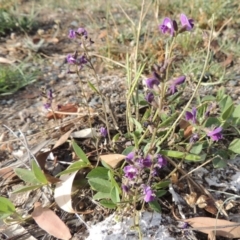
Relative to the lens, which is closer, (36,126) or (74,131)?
(74,131)

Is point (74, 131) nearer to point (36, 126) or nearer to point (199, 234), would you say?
point (36, 126)

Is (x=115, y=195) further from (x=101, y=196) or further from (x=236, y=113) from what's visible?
(x=236, y=113)

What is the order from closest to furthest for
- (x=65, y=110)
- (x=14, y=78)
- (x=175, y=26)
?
1. (x=175, y=26)
2. (x=65, y=110)
3. (x=14, y=78)

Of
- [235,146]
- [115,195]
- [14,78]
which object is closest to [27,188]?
[115,195]

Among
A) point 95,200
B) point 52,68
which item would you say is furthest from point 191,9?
point 95,200

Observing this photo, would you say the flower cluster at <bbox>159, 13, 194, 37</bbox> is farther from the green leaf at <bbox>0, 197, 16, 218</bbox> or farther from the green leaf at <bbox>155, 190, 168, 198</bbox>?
the green leaf at <bbox>0, 197, 16, 218</bbox>

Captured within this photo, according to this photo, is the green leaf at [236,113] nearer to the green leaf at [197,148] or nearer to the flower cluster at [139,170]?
the green leaf at [197,148]

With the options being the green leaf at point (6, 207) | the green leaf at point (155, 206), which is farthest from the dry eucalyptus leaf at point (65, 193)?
the green leaf at point (155, 206)
